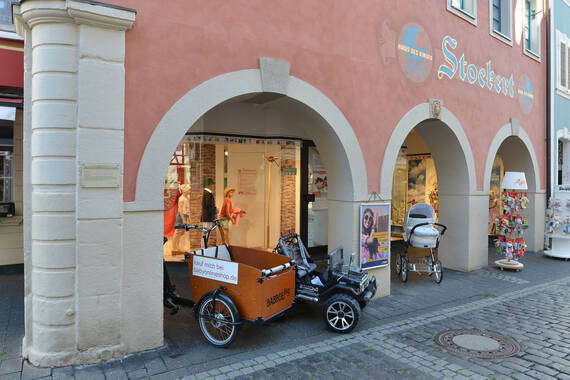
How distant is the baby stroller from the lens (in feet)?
26.4

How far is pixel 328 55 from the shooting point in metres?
6.51

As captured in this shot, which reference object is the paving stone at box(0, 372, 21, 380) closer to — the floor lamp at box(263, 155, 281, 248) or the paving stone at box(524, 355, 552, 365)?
the paving stone at box(524, 355, 552, 365)

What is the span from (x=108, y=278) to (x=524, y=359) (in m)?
4.90

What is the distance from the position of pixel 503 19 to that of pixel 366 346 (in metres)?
9.76

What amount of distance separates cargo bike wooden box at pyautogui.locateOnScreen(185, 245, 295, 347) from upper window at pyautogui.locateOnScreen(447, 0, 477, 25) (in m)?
6.98

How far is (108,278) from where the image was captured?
15.0ft

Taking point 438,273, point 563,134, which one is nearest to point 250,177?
point 438,273

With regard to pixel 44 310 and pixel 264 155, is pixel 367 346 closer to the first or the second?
pixel 44 310

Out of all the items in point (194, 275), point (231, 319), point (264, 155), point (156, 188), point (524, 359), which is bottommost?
point (524, 359)

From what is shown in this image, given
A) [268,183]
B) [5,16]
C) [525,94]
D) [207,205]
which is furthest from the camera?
[525,94]

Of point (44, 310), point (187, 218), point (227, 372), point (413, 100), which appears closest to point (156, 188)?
point (44, 310)

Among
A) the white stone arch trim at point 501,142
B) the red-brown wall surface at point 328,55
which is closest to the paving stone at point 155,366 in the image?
the red-brown wall surface at point 328,55

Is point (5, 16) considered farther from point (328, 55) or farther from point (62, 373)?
point (62, 373)

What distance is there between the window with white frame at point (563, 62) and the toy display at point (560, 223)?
3668 mm
